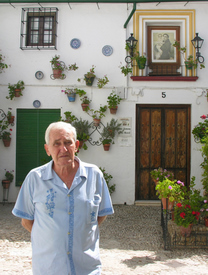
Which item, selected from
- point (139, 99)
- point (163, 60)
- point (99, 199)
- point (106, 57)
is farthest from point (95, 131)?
point (99, 199)

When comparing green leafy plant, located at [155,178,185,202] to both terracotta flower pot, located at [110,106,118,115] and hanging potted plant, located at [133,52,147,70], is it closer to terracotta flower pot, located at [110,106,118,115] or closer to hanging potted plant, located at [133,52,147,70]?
terracotta flower pot, located at [110,106,118,115]

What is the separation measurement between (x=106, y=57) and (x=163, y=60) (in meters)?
1.42

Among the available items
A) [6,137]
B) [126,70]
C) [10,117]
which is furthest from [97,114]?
[6,137]

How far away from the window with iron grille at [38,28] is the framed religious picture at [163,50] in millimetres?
2425

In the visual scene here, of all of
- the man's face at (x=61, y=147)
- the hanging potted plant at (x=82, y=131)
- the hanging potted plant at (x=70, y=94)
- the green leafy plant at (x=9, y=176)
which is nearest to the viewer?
the man's face at (x=61, y=147)

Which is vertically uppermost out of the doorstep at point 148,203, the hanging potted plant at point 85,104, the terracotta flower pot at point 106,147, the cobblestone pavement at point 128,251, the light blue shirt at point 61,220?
the hanging potted plant at point 85,104

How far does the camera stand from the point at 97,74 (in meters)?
7.74

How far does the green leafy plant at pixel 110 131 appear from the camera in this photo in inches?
296

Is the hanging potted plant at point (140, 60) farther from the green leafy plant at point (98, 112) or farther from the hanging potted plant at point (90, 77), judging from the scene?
the green leafy plant at point (98, 112)

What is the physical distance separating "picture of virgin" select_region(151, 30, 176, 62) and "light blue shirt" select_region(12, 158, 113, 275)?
20.3 feet

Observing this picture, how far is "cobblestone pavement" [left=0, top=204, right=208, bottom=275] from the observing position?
161 inches

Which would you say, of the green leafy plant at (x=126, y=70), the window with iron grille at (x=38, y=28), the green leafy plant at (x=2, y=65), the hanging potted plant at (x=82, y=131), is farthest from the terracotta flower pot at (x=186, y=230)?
the green leafy plant at (x=2, y=65)

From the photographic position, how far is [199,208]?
4.82 metres

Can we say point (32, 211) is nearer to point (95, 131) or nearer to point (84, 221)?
point (84, 221)
